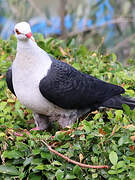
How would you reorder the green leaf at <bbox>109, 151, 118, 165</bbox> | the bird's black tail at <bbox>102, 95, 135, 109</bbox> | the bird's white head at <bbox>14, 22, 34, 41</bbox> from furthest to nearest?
the bird's black tail at <bbox>102, 95, 135, 109</bbox>
the bird's white head at <bbox>14, 22, 34, 41</bbox>
the green leaf at <bbox>109, 151, 118, 165</bbox>

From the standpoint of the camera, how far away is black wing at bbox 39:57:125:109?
3.46 m

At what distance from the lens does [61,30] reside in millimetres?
8172

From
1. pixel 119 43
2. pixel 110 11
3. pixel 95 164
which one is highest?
pixel 110 11

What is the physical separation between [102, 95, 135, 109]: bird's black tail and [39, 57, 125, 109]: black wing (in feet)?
0.15

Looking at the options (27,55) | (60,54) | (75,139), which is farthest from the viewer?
(60,54)

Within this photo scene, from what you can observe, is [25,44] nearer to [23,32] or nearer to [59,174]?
[23,32]

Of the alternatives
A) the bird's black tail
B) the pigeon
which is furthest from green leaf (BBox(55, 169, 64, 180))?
the bird's black tail

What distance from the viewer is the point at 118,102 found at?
3.76 meters

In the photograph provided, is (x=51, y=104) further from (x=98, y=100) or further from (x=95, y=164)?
(x=95, y=164)

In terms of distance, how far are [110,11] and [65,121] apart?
5.32 metres

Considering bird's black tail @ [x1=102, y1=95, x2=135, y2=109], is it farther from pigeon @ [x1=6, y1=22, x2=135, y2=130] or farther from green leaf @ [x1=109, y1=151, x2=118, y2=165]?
green leaf @ [x1=109, y1=151, x2=118, y2=165]

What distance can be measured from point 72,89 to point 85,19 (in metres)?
4.87

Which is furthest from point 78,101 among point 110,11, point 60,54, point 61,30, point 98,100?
point 110,11

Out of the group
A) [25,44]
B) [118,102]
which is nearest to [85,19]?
[118,102]
